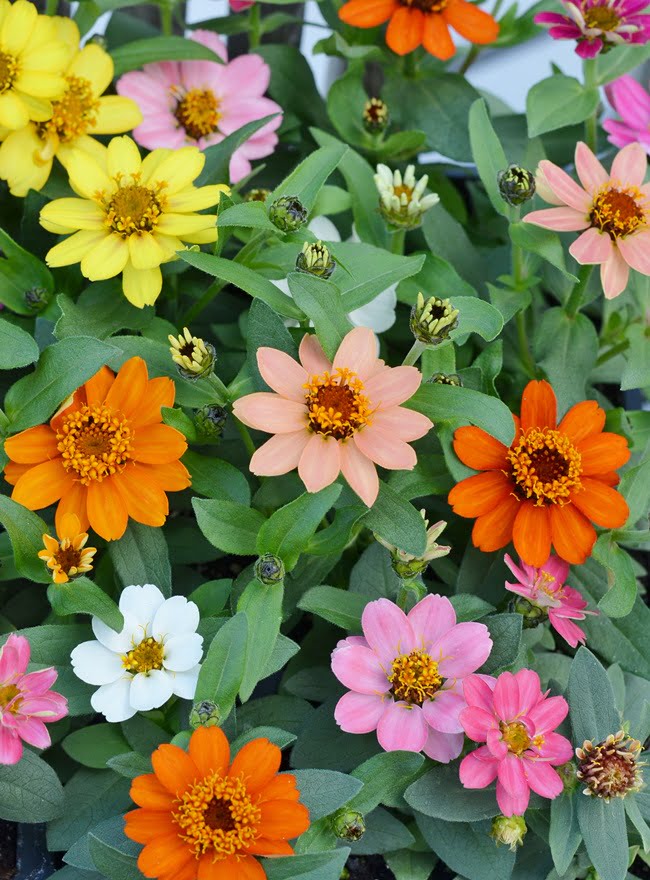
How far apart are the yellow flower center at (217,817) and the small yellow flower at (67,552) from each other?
173mm

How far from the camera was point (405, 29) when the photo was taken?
3.30ft

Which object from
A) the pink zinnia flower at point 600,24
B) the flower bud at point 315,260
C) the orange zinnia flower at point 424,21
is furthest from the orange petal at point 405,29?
the flower bud at point 315,260

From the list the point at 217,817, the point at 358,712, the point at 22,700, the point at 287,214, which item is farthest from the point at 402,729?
the point at 287,214

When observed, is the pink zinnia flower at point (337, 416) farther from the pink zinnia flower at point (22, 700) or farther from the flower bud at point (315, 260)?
the pink zinnia flower at point (22, 700)

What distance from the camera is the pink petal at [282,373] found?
2.49 feet

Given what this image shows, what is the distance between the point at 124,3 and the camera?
1.01 m

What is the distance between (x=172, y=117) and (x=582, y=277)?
17.4 inches

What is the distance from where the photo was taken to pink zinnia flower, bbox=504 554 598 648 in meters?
0.81

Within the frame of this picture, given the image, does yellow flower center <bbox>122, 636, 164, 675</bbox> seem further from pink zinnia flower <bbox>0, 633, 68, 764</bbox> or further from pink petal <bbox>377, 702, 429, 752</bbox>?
pink petal <bbox>377, 702, 429, 752</bbox>

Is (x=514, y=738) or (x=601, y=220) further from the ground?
(x=601, y=220)

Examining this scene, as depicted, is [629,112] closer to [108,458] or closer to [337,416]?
[337,416]

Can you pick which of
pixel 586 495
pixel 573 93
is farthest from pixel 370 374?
pixel 573 93

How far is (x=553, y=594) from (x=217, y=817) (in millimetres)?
314

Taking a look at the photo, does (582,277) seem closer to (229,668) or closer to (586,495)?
(586,495)
